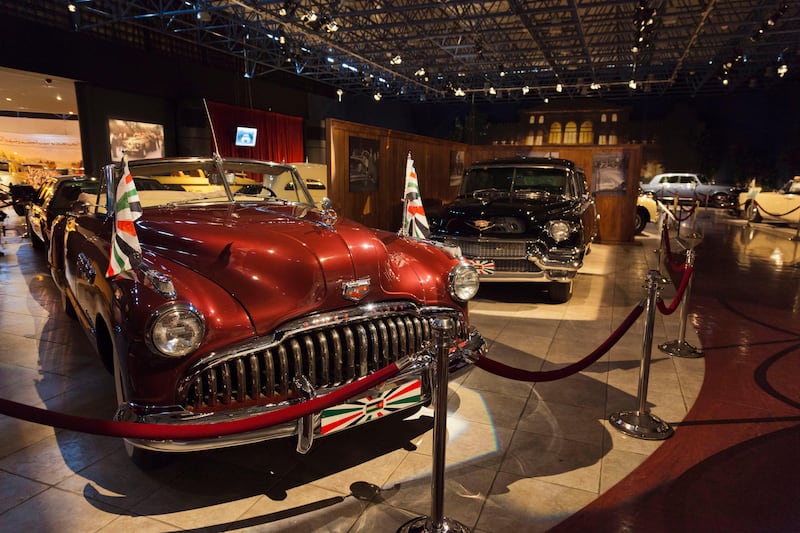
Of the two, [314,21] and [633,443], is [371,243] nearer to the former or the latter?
[633,443]

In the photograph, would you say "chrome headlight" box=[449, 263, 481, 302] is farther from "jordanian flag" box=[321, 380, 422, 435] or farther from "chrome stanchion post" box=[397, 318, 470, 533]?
"chrome stanchion post" box=[397, 318, 470, 533]

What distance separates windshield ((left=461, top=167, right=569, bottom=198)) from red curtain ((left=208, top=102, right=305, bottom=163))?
40.7ft

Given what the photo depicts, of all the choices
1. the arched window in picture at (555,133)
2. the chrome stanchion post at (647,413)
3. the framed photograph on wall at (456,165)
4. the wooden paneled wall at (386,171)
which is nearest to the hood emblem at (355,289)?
the chrome stanchion post at (647,413)

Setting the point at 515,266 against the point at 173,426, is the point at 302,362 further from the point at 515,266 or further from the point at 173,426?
the point at 515,266

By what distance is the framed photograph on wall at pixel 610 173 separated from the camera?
38.1 ft

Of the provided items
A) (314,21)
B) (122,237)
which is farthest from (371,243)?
(314,21)

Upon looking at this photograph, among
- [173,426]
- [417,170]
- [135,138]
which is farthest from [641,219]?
[135,138]

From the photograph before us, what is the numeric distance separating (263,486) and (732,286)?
7300 millimetres

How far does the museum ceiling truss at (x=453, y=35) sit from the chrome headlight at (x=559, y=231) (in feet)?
24.3

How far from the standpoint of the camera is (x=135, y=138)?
14.6 metres

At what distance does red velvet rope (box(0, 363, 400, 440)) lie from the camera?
1.67 m

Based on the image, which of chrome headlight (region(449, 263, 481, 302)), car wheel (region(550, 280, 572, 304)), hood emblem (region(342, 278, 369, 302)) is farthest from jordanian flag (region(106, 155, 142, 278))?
car wheel (region(550, 280, 572, 304))

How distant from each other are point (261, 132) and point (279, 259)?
702 inches

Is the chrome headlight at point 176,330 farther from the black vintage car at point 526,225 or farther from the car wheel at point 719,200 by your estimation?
the car wheel at point 719,200
